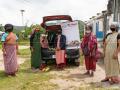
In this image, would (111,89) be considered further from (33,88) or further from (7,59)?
(7,59)

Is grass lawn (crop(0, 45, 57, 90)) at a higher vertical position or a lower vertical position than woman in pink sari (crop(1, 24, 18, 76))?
lower

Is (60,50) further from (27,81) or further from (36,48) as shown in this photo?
(27,81)

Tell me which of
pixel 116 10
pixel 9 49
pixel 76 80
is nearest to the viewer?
pixel 76 80

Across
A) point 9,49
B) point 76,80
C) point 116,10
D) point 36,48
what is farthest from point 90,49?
point 116,10

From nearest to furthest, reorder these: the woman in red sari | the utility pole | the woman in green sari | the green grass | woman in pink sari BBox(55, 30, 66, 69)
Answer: the green grass
the woman in red sari
the woman in green sari
woman in pink sari BBox(55, 30, 66, 69)
the utility pole

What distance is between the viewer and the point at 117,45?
12016 mm

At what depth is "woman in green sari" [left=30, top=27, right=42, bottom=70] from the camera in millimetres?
16016

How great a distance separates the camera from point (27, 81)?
1286 centimetres

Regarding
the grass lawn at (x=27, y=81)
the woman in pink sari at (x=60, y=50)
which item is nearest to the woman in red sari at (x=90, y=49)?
the grass lawn at (x=27, y=81)

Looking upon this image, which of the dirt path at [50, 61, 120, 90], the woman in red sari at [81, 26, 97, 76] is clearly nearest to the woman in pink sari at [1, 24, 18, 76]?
the dirt path at [50, 61, 120, 90]

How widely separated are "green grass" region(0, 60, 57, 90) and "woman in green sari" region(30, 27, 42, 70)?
904 mm

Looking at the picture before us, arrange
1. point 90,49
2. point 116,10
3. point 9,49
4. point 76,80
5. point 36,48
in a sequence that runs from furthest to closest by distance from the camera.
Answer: point 116,10, point 36,48, point 90,49, point 9,49, point 76,80

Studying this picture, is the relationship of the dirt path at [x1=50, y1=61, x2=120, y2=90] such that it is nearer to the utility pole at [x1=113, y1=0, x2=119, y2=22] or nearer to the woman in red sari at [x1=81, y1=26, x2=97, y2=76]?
the woman in red sari at [x1=81, y1=26, x2=97, y2=76]

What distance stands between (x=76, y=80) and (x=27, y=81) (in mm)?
1583
